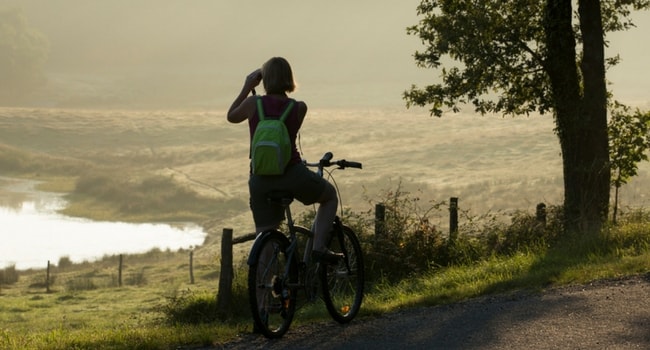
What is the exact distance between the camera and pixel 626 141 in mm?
19422

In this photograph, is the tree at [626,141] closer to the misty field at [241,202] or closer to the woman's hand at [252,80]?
the misty field at [241,202]

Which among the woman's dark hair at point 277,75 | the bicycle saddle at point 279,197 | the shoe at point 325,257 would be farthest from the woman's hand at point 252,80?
the shoe at point 325,257

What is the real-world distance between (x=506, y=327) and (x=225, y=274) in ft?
23.3

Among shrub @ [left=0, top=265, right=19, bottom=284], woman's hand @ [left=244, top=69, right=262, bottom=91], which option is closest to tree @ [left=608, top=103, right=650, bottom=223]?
woman's hand @ [left=244, top=69, right=262, bottom=91]

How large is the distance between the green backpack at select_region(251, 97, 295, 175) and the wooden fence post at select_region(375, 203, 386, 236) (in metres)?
9.43

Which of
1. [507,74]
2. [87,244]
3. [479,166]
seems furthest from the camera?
[479,166]

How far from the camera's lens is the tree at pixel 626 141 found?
19.4m

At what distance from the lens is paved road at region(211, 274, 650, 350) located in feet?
23.3

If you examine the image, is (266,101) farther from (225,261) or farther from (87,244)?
(87,244)

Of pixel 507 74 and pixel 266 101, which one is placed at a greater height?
pixel 507 74

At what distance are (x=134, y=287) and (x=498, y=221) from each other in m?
46.5

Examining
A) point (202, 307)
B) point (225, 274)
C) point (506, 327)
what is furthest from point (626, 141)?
point (506, 327)

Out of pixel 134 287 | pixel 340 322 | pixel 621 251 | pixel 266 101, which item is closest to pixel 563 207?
pixel 621 251

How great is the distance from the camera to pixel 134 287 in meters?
60.9
